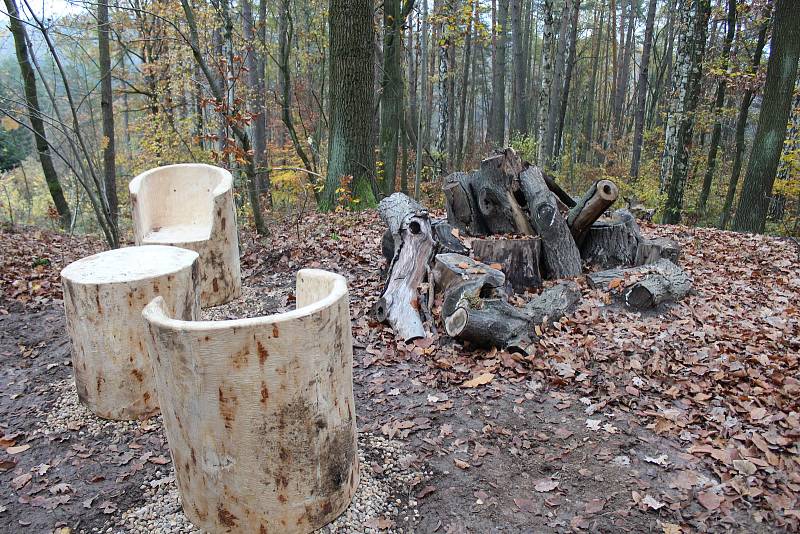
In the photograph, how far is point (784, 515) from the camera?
2529 millimetres

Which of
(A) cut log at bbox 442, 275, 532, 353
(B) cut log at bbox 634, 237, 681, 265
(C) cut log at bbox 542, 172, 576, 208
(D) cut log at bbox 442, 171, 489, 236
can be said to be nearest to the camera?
(A) cut log at bbox 442, 275, 532, 353

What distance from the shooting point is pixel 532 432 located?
331 centimetres

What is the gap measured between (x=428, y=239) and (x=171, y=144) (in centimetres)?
1119

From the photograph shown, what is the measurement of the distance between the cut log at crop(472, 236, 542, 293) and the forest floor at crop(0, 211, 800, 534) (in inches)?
22.1

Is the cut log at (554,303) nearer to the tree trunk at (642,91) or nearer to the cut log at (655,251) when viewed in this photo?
the cut log at (655,251)

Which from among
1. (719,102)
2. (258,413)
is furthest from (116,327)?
(719,102)

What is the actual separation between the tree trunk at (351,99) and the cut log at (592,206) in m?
4.13

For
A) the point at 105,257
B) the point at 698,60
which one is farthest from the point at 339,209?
the point at 698,60

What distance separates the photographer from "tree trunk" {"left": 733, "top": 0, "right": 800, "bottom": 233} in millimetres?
7941

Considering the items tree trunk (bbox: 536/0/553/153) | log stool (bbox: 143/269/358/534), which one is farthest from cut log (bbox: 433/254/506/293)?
tree trunk (bbox: 536/0/553/153)

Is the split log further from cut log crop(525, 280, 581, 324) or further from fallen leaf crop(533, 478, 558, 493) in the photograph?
fallen leaf crop(533, 478, 558, 493)

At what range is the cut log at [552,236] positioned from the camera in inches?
211

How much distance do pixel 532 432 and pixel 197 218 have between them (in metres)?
4.40

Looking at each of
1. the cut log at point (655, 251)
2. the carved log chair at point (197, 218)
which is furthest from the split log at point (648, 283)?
the carved log chair at point (197, 218)
